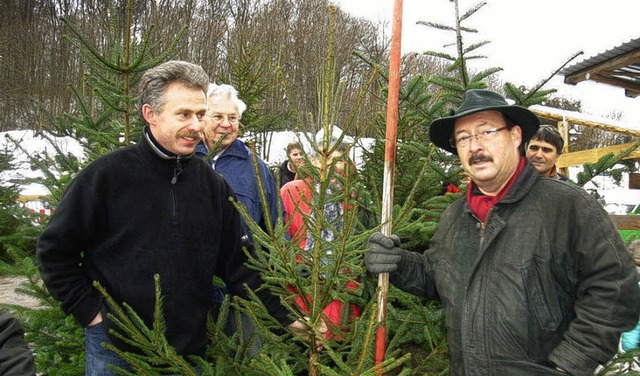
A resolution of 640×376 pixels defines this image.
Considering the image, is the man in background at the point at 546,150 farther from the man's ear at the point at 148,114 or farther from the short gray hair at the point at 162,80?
the man's ear at the point at 148,114

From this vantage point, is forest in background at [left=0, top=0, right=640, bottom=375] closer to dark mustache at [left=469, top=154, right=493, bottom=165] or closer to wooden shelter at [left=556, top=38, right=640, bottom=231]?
dark mustache at [left=469, top=154, right=493, bottom=165]

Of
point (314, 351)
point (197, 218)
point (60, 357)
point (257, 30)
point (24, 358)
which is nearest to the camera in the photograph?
point (24, 358)

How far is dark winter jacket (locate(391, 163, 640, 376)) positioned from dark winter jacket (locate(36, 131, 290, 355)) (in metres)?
0.90

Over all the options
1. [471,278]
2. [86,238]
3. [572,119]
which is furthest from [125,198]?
[572,119]

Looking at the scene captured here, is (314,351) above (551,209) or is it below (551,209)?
below

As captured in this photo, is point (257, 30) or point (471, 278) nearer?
point (471, 278)

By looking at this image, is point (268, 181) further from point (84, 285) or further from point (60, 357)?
point (60, 357)

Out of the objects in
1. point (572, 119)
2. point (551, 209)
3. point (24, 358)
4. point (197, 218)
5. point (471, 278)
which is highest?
point (572, 119)

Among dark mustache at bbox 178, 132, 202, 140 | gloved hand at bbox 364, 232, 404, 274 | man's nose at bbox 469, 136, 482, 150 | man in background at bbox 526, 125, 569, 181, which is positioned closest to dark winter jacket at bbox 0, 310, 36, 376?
dark mustache at bbox 178, 132, 202, 140

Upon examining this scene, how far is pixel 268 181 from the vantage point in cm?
308

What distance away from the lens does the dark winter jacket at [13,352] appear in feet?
4.88

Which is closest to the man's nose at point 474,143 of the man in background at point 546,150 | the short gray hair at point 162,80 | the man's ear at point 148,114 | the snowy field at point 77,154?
the snowy field at point 77,154

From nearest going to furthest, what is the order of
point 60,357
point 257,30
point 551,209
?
point 551,209 < point 60,357 < point 257,30

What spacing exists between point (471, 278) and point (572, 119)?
9.97 metres
